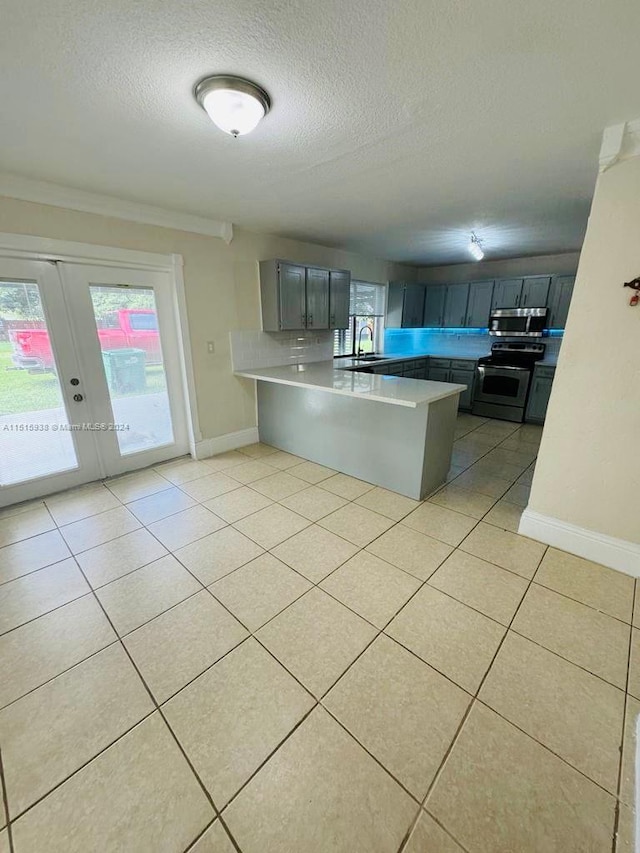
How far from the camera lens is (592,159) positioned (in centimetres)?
202

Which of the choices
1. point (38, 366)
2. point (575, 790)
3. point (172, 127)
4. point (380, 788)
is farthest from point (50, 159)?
point (575, 790)

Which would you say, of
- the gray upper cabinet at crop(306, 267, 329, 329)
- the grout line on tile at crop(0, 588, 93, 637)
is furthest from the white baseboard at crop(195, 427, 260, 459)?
the grout line on tile at crop(0, 588, 93, 637)

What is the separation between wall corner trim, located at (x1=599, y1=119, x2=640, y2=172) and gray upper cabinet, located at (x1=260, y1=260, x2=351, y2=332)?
9.14 feet

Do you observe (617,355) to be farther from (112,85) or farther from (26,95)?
(26,95)

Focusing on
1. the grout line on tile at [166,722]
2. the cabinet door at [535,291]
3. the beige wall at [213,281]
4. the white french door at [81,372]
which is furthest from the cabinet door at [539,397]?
the grout line on tile at [166,722]

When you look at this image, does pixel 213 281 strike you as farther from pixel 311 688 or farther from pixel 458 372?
pixel 458 372

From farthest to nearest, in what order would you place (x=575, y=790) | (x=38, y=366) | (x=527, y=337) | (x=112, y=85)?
(x=527, y=337)
(x=38, y=366)
(x=112, y=85)
(x=575, y=790)

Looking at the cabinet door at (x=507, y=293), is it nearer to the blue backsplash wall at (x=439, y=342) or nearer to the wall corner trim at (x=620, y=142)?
the blue backsplash wall at (x=439, y=342)

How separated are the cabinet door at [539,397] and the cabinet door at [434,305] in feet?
6.27

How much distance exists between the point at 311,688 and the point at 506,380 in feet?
16.2

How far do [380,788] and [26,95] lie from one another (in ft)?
9.98

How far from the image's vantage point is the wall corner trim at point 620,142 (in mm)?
1673

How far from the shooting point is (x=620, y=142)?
169 centimetres

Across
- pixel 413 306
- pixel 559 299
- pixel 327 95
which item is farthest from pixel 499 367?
pixel 327 95
